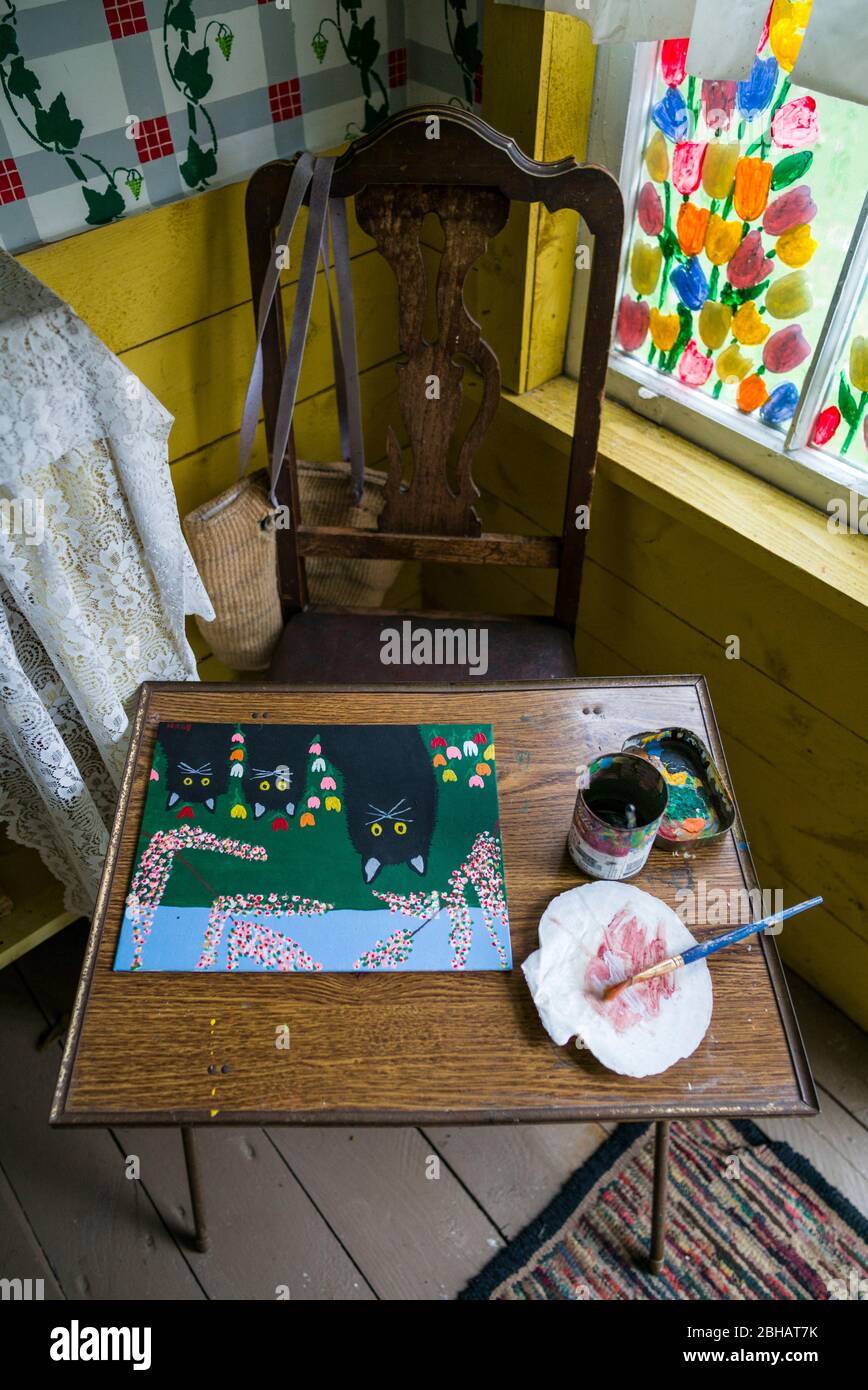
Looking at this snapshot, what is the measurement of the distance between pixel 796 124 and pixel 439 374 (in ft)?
1.74

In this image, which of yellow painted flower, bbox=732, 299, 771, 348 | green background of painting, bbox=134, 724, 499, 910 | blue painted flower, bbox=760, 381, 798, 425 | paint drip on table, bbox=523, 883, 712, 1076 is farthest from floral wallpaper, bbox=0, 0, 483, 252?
paint drip on table, bbox=523, 883, 712, 1076

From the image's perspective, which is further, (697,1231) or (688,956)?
(697,1231)

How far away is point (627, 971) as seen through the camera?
1021 mm

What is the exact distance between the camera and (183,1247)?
1.58 meters

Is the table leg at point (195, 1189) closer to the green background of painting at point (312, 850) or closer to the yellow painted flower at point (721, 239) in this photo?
the green background of painting at point (312, 850)

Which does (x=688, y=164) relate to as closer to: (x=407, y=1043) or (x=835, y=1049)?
(x=407, y=1043)

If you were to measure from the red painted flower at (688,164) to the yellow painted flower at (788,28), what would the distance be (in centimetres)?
17

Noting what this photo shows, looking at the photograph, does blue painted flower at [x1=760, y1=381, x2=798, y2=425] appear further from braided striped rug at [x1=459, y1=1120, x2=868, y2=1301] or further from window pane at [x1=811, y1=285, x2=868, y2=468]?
braided striped rug at [x1=459, y1=1120, x2=868, y2=1301]

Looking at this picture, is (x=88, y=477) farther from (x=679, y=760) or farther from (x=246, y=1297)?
(x=246, y=1297)

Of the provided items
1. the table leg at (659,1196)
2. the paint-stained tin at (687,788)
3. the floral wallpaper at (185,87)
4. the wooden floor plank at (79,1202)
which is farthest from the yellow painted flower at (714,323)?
the wooden floor plank at (79,1202)

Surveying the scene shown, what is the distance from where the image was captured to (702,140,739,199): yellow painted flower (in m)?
1.37

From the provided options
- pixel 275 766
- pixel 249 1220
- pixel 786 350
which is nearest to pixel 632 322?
pixel 786 350
